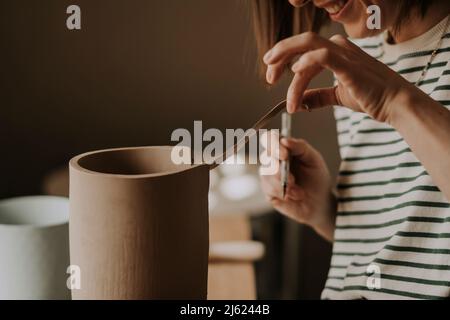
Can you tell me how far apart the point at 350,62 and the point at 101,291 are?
27 cm

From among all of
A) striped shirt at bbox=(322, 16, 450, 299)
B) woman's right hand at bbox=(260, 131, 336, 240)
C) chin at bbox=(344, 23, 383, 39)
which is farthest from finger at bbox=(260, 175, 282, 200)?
chin at bbox=(344, 23, 383, 39)

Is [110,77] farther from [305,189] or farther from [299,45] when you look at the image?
[305,189]

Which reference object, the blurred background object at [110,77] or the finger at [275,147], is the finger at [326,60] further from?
the finger at [275,147]

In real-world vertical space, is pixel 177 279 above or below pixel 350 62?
below

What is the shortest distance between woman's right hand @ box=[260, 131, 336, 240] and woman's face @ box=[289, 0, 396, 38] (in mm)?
177

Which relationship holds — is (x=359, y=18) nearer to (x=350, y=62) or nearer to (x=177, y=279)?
(x=350, y=62)

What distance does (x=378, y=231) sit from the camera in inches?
27.2

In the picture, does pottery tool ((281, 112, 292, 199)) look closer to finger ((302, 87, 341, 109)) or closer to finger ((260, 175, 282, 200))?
finger ((260, 175, 282, 200))

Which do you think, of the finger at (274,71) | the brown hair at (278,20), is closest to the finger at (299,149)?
the brown hair at (278,20)

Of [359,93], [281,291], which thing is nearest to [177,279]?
[359,93]

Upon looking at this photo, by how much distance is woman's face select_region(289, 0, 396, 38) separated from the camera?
0.54 m

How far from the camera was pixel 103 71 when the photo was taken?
1.69 ft

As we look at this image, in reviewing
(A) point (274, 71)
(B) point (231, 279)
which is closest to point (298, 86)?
(A) point (274, 71)

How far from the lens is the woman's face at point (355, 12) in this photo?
0.54 metres
